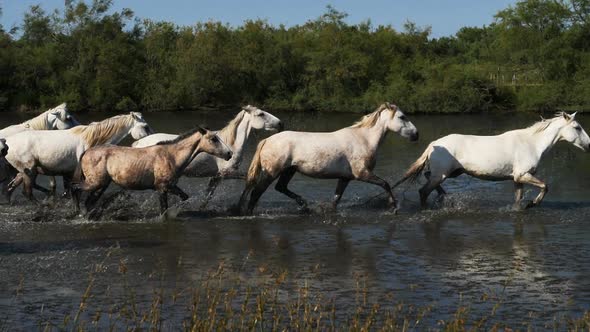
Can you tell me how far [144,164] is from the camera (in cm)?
→ 1377

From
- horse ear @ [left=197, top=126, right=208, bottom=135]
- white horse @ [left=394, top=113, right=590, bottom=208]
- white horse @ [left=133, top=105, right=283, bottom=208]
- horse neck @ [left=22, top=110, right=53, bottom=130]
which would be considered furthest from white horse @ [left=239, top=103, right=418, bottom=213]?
horse neck @ [left=22, top=110, right=53, bottom=130]

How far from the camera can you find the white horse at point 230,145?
14891 mm

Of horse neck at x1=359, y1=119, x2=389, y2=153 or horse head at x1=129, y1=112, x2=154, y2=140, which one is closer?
horse neck at x1=359, y1=119, x2=389, y2=153

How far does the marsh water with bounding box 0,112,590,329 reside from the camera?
31.2 feet

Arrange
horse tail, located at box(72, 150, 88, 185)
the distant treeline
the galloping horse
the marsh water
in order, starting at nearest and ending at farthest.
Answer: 1. the marsh water
2. horse tail, located at box(72, 150, 88, 185)
3. the galloping horse
4. the distant treeline

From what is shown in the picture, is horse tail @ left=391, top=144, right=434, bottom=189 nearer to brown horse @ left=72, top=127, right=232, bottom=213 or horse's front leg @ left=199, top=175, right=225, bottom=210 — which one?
horse's front leg @ left=199, top=175, right=225, bottom=210

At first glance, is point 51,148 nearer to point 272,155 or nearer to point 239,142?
point 239,142

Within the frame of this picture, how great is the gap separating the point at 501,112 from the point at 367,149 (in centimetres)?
3730

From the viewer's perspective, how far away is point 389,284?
10.2 metres

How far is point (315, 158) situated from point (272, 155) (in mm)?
666

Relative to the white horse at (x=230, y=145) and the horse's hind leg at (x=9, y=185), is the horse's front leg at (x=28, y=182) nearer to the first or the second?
the horse's hind leg at (x=9, y=185)

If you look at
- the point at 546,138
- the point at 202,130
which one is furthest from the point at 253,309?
the point at 546,138

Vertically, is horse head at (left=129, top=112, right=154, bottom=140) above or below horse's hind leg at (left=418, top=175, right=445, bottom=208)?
above

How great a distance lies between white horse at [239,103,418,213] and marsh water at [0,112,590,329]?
50 centimetres
